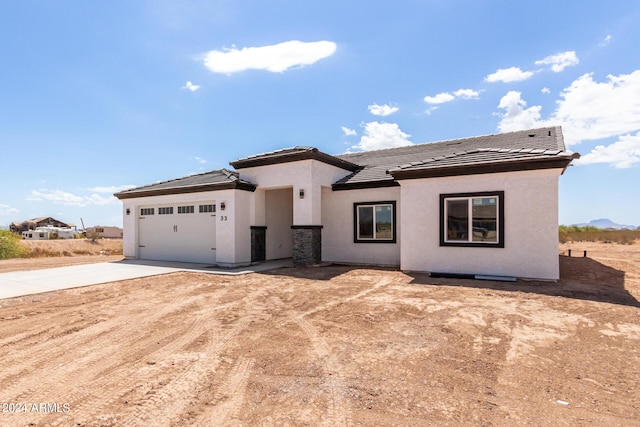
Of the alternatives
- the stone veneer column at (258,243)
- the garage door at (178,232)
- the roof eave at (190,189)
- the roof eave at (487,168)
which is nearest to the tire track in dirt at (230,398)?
the roof eave at (487,168)

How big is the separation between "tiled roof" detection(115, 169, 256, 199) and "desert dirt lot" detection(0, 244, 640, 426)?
6.53 meters

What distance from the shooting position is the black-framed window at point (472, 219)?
1027cm

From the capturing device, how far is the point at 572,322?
19.6ft

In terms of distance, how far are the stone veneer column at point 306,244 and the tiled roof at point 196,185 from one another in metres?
3.01

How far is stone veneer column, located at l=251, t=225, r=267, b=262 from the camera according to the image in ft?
48.5

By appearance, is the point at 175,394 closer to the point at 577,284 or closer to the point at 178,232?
the point at 577,284

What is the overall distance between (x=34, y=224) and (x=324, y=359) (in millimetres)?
78135

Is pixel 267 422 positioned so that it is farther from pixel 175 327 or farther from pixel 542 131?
pixel 542 131

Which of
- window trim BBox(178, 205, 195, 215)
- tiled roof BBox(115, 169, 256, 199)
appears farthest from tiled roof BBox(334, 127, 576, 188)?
window trim BBox(178, 205, 195, 215)

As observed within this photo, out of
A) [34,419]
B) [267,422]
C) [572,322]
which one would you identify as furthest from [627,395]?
[34,419]

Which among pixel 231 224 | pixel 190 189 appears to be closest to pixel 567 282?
pixel 231 224

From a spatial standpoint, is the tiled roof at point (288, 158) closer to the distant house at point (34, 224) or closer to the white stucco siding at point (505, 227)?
the white stucco siding at point (505, 227)

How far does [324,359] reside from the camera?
14.8 feet

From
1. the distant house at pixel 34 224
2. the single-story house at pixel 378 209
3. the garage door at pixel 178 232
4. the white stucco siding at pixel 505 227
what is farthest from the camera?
the distant house at pixel 34 224
